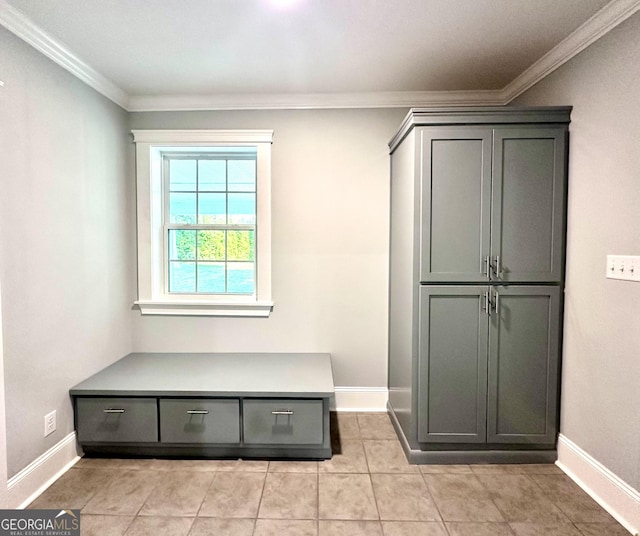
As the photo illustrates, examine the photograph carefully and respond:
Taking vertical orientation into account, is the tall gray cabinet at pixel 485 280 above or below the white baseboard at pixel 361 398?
above

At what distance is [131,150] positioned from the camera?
2846mm

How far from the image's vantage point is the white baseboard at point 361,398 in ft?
9.46

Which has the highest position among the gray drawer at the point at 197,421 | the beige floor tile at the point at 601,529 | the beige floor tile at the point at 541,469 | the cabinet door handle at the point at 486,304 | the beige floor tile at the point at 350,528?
the cabinet door handle at the point at 486,304

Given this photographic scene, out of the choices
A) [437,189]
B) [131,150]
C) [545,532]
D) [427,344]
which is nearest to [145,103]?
[131,150]

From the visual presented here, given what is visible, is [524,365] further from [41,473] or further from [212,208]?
[41,473]

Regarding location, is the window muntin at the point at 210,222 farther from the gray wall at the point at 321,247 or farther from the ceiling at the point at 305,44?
the ceiling at the point at 305,44

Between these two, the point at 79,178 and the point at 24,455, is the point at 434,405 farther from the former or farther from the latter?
the point at 79,178

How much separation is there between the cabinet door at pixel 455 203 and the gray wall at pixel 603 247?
0.51 metres

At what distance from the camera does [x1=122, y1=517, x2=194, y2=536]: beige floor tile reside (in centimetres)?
165

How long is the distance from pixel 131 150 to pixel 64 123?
71cm

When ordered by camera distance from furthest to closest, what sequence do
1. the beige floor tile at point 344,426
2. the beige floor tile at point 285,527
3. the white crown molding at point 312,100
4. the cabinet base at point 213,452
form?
the white crown molding at point 312,100 < the beige floor tile at point 344,426 < the cabinet base at point 213,452 < the beige floor tile at point 285,527

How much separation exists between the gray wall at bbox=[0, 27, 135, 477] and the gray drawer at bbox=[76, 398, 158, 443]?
0.10 metres

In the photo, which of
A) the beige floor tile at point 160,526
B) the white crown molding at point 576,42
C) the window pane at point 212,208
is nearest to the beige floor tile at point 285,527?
the beige floor tile at point 160,526

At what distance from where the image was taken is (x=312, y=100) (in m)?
2.73
